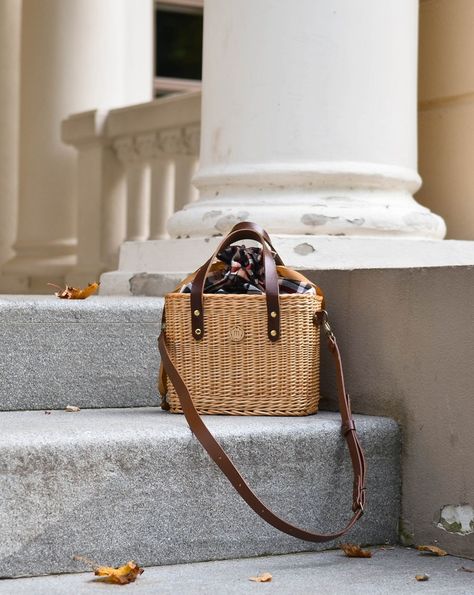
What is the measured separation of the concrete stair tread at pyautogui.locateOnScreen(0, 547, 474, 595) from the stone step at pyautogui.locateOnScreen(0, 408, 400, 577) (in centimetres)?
5

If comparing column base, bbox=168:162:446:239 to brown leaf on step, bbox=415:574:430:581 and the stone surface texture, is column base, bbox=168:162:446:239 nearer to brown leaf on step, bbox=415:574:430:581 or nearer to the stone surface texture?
the stone surface texture

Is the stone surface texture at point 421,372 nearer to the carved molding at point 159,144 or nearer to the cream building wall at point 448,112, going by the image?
the cream building wall at point 448,112

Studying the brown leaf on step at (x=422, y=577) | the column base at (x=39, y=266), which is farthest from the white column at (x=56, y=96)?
the brown leaf on step at (x=422, y=577)

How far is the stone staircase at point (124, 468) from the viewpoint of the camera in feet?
8.90

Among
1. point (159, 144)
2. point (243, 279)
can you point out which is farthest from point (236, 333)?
point (159, 144)

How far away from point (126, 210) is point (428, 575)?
4647 mm

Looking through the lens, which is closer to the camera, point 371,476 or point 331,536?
point 331,536

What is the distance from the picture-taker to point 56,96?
25.7ft

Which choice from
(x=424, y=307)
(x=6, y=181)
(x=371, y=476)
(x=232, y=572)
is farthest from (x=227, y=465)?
(x=6, y=181)

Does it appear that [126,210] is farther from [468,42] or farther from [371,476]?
[371,476]

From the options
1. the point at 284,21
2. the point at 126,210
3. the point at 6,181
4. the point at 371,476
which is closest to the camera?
the point at 371,476

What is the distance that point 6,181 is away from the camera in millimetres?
8859

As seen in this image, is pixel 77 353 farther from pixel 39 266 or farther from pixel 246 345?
pixel 39 266

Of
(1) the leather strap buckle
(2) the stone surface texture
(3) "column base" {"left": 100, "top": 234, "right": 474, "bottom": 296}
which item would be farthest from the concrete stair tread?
(3) "column base" {"left": 100, "top": 234, "right": 474, "bottom": 296}
